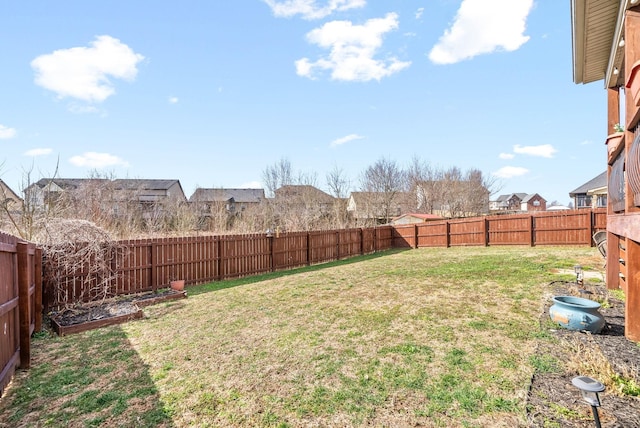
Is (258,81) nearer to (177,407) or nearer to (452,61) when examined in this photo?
(452,61)

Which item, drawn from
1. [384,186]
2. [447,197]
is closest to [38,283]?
[384,186]

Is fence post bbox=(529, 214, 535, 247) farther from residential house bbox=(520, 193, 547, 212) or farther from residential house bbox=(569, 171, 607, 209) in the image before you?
residential house bbox=(520, 193, 547, 212)

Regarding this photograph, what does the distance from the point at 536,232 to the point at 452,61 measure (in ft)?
26.4

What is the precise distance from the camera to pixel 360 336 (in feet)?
13.6

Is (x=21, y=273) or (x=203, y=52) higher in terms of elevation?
(x=203, y=52)

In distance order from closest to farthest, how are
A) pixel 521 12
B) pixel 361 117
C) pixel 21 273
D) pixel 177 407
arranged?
pixel 177 407 < pixel 21 273 < pixel 521 12 < pixel 361 117

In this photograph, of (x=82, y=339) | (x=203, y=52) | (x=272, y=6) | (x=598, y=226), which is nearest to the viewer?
(x=82, y=339)

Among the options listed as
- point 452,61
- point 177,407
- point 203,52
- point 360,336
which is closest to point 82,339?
point 177,407

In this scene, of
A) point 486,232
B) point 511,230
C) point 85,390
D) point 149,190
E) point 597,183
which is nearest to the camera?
point 85,390

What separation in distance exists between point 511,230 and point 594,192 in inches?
240

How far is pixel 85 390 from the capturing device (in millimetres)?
3066

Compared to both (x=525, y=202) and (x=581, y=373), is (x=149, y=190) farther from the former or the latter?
(x=525, y=202)

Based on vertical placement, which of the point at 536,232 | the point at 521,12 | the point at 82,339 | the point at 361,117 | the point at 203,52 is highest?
the point at 361,117

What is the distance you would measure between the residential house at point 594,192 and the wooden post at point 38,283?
19943mm
